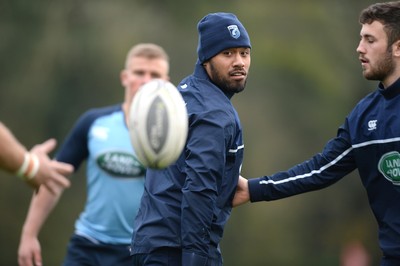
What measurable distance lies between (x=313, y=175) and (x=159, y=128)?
4.51 ft

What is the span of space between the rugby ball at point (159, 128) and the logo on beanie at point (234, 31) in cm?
64

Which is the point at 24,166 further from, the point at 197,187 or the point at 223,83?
the point at 223,83

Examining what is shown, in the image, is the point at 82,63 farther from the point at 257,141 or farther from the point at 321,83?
the point at 321,83

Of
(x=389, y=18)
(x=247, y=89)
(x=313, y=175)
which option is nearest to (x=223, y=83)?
(x=313, y=175)

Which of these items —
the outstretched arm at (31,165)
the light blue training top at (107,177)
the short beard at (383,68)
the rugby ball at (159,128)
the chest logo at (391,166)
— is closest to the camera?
the outstretched arm at (31,165)

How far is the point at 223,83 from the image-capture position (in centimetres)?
552

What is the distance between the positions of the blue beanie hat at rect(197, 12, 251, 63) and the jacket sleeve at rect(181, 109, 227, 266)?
1.64 feet

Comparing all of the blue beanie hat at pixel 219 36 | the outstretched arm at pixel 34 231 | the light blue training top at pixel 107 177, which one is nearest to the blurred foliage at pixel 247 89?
the light blue training top at pixel 107 177

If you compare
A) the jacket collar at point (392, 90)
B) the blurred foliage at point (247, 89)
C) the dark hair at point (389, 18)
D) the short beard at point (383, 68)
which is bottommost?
the blurred foliage at point (247, 89)

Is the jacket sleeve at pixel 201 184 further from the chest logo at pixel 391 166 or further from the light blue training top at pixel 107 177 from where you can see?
the light blue training top at pixel 107 177

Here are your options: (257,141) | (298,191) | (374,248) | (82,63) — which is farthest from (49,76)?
(298,191)

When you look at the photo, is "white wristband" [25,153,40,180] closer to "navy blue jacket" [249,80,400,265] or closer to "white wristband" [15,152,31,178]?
"white wristband" [15,152,31,178]

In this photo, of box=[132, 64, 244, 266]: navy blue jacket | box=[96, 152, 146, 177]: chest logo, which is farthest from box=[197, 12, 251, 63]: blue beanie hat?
box=[96, 152, 146, 177]: chest logo

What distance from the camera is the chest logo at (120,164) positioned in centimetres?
721
